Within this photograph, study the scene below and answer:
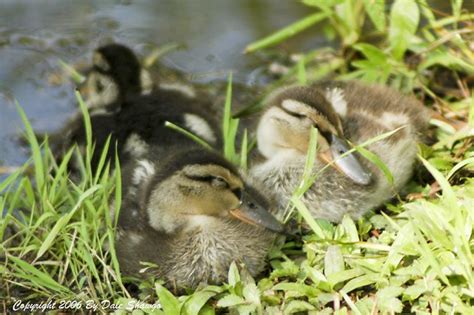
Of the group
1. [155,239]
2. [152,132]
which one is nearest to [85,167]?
[152,132]

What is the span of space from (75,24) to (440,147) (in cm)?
232

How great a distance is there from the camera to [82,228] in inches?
120

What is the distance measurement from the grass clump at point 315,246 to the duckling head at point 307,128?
0.41ft

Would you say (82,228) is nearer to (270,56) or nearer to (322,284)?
(322,284)

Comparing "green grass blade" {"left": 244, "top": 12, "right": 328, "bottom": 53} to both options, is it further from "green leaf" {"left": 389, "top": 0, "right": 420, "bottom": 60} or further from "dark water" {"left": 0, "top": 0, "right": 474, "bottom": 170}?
"green leaf" {"left": 389, "top": 0, "right": 420, "bottom": 60}

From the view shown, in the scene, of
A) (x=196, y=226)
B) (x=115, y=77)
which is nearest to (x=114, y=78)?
(x=115, y=77)

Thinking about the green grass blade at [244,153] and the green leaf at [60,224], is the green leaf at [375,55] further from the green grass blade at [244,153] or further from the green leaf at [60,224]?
the green leaf at [60,224]

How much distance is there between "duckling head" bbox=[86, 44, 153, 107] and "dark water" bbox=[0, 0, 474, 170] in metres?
0.38

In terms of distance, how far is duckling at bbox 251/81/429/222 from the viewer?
3.19 m

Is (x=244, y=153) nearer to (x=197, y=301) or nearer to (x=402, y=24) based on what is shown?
(x=197, y=301)

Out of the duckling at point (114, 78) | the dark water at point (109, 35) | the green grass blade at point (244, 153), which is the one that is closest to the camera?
the green grass blade at point (244, 153)

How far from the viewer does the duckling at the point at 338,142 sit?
319 cm

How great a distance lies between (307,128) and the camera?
3.24 m

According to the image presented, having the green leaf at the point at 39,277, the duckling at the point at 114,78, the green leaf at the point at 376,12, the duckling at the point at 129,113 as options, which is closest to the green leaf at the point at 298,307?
the green leaf at the point at 39,277
